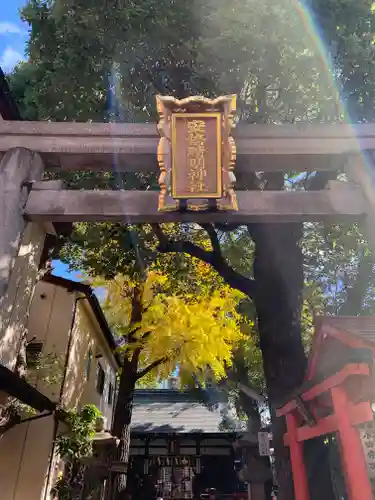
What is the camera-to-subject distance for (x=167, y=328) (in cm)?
1138

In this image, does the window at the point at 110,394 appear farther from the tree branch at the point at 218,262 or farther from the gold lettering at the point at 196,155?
the gold lettering at the point at 196,155

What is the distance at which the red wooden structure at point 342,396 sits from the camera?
4.21 metres

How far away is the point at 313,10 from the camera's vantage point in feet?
22.0

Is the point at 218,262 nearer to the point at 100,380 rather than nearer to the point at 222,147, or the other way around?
the point at 222,147

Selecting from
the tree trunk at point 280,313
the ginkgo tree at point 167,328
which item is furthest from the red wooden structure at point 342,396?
the ginkgo tree at point 167,328

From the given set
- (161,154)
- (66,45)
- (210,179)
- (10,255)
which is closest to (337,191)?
(210,179)

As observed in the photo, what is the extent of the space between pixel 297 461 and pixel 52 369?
635 cm

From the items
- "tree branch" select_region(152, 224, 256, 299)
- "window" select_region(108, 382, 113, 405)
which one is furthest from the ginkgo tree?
"window" select_region(108, 382, 113, 405)

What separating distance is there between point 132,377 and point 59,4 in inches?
407

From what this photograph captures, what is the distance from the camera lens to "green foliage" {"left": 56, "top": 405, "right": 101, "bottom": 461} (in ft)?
30.5

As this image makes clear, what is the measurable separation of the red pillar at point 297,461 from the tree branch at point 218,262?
8.38ft

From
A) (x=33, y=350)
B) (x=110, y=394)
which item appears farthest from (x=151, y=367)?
(x=110, y=394)

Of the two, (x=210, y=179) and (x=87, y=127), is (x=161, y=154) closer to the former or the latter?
(x=210, y=179)

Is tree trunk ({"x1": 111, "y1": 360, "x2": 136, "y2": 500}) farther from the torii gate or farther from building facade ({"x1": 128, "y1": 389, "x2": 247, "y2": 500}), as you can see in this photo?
the torii gate
